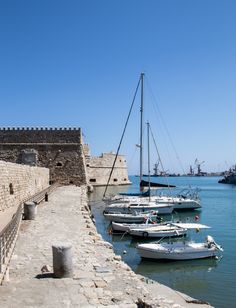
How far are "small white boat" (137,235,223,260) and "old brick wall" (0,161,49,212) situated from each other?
19.9 feet

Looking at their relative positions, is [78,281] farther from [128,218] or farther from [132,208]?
[132,208]

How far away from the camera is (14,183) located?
21.1 meters

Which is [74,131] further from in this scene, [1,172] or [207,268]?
[207,268]

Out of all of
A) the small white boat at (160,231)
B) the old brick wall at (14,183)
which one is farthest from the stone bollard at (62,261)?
the small white boat at (160,231)

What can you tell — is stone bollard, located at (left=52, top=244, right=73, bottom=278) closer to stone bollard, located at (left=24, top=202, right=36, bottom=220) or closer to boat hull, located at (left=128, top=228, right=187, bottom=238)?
stone bollard, located at (left=24, top=202, right=36, bottom=220)

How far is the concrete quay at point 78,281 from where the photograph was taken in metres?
6.71

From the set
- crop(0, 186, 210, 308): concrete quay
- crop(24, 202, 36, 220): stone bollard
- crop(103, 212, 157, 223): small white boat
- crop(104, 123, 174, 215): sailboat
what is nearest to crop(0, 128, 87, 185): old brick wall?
crop(104, 123, 174, 215): sailboat

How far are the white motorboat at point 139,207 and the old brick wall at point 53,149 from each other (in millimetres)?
18588

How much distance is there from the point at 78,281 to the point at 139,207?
20.7m

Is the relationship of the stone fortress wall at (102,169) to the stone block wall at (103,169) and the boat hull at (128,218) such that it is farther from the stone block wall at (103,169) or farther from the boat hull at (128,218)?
the boat hull at (128,218)

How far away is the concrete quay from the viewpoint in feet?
22.0

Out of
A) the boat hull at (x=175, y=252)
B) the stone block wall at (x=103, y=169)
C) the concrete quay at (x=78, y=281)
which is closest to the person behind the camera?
the concrete quay at (x=78, y=281)

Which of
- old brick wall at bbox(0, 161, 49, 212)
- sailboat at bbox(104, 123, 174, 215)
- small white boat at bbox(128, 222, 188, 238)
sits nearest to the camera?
old brick wall at bbox(0, 161, 49, 212)

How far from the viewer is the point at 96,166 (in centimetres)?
6319
